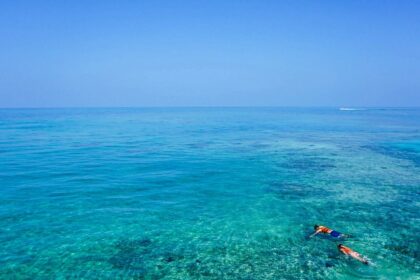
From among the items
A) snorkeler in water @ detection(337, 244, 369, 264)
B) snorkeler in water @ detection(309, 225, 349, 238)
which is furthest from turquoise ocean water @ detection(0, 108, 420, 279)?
snorkeler in water @ detection(309, 225, 349, 238)

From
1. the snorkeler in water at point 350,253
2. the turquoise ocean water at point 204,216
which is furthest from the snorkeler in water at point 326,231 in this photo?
the snorkeler in water at point 350,253

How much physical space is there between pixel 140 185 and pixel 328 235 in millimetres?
13594

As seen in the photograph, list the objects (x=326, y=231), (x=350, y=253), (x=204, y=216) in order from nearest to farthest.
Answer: (x=350, y=253)
(x=326, y=231)
(x=204, y=216)

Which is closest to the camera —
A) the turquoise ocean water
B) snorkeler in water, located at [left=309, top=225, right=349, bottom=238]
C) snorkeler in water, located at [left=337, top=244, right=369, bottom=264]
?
the turquoise ocean water

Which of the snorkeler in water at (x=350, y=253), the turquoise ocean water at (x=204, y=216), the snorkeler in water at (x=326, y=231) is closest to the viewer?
the turquoise ocean water at (x=204, y=216)

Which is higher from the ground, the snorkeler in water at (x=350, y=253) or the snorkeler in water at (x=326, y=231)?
the snorkeler in water at (x=326, y=231)

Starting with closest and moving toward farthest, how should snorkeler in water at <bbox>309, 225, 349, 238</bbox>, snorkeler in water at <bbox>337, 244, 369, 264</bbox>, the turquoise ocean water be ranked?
the turquoise ocean water
snorkeler in water at <bbox>337, 244, 369, 264</bbox>
snorkeler in water at <bbox>309, 225, 349, 238</bbox>

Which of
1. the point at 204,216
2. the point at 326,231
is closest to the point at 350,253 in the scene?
the point at 326,231

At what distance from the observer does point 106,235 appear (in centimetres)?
1538

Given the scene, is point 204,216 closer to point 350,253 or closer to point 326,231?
point 326,231

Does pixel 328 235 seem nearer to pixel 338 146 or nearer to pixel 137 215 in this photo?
pixel 137 215

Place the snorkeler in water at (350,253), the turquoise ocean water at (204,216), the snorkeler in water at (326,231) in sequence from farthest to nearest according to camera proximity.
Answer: the snorkeler in water at (326,231) < the snorkeler in water at (350,253) < the turquoise ocean water at (204,216)

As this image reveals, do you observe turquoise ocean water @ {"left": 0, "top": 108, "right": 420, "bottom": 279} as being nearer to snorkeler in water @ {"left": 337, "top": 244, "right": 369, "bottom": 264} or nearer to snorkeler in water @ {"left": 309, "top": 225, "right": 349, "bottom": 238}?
snorkeler in water @ {"left": 337, "top": 244, "right": 369, "bottom": 264}

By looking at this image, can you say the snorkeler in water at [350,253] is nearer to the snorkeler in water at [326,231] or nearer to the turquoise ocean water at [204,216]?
the turquoise ocean water at [204,216]
